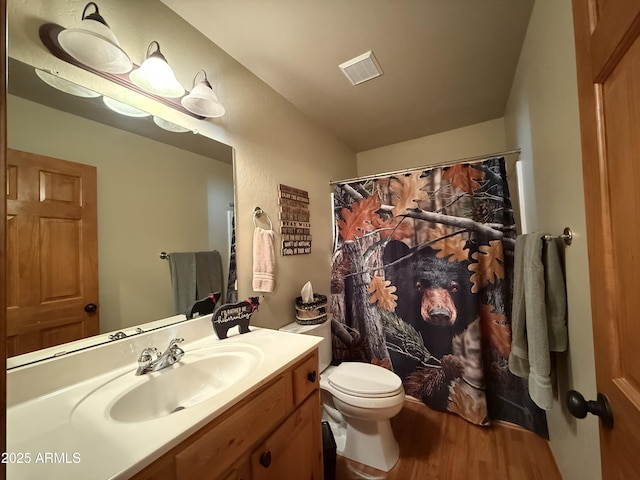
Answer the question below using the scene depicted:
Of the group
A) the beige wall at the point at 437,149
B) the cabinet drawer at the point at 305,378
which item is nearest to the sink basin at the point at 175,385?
the cabinet drawer at the point at 305,378

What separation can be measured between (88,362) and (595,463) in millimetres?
1768

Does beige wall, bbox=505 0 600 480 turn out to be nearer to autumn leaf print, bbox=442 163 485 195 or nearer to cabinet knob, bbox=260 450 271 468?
autumn leaf print, bbox=442 163 485 195

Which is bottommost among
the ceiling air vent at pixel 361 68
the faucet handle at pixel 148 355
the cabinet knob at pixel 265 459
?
the cabinet knob at pixel 265 459

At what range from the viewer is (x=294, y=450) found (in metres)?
0.89

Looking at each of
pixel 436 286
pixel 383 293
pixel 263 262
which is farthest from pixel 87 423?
pixel 436 286

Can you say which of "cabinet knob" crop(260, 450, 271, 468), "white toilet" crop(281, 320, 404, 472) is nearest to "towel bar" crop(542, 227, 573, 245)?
"white toilet" crop(281, 320, 404, 472)

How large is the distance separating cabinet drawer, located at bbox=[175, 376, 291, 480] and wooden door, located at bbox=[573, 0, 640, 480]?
0.80m

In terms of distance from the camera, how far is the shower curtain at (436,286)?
1566 mm

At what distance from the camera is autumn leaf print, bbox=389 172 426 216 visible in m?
1.78

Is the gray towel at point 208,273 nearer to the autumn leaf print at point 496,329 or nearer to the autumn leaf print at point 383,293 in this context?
the autumn leaf print at point 383,293

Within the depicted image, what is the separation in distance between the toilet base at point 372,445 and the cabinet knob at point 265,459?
2.63 ft

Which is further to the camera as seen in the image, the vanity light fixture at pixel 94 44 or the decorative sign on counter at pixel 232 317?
the decorative sign on counter at pixel 232 317

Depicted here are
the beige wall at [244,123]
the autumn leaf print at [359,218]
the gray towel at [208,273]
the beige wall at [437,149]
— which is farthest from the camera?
the beige wall at [437,149]

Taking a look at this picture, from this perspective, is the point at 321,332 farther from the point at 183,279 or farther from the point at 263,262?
the point at 183,279
